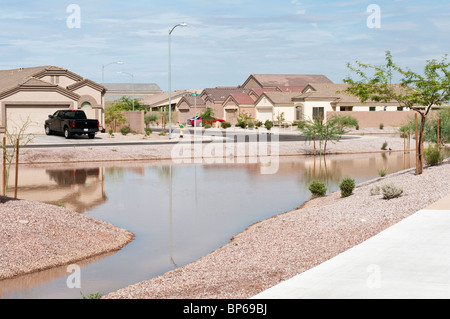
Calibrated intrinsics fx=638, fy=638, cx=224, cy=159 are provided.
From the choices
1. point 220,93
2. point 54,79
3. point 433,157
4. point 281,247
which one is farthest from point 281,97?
point 281,247

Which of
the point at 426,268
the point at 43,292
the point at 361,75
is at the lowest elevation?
the point at 43,292

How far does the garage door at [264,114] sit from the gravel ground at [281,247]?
62.5 m

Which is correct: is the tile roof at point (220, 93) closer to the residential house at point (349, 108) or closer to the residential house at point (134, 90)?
the residential house at point (349, 108)

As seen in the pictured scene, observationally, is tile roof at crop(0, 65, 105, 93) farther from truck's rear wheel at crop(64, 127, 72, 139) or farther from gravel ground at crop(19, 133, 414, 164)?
gravel ground at crop(19, 133, 414, 164)

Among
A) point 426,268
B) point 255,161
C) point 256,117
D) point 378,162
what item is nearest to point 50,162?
point 255,161

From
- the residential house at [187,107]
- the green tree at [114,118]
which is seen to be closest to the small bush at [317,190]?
the green tree at [114,118]

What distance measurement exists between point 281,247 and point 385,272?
374 centimetres

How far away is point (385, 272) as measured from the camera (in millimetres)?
9305

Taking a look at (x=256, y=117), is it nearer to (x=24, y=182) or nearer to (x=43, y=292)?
(x=24, y=182)

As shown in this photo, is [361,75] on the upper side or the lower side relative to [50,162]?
upper

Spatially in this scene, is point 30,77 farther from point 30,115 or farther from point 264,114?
point 264,114

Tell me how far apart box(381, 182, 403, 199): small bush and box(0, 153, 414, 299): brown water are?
3.38 m

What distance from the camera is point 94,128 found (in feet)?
158
